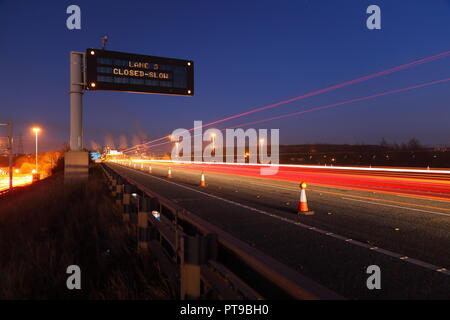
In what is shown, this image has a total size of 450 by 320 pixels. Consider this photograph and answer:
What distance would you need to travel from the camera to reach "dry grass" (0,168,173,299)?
3.92 metres

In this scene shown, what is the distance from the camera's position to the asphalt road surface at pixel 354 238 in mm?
4230

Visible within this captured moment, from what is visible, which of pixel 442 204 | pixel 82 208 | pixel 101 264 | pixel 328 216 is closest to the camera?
pixel 101 264

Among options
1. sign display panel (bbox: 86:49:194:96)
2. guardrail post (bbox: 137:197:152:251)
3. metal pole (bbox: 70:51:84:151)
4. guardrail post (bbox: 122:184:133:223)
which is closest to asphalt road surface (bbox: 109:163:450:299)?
guardrail post (bbox: 137:197:152:251)

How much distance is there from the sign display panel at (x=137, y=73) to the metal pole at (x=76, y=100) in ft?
1.54

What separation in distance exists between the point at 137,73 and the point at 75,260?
16.9 meters

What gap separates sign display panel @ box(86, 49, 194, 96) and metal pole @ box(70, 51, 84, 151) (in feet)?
1.54

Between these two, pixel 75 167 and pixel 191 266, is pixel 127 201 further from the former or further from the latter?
pixel 75 167

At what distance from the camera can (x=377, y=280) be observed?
4.17 metres

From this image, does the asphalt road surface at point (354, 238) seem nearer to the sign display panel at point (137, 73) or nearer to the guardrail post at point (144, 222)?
the guardrail post at point (144, 222)

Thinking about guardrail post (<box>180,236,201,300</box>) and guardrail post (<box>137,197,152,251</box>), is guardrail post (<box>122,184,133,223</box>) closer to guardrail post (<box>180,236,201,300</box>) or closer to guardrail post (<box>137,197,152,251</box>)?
guardrail post (<box>137,197,152,251</box>)

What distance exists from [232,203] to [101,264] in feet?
22.7

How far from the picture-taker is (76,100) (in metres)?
17.6

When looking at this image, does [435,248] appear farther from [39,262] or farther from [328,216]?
[39,262]
